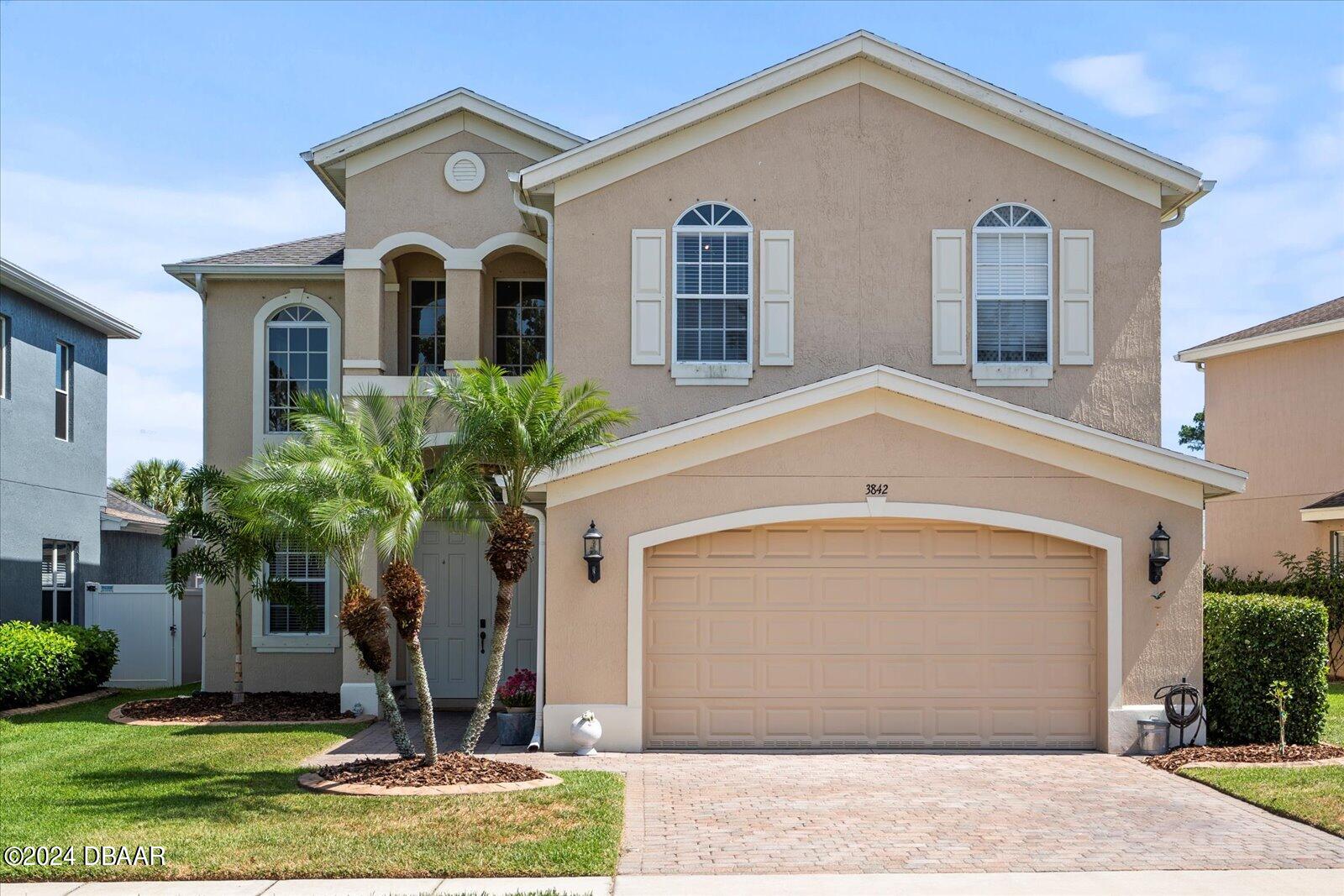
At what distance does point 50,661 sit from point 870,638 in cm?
1158

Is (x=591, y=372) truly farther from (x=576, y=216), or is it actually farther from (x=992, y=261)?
(x=992, y=261)

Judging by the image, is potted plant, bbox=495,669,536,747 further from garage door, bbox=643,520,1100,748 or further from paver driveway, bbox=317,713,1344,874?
garage door, bbox=643,520,1100,748

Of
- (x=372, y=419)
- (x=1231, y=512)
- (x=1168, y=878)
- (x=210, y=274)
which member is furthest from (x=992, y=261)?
(x=1231, y=512)

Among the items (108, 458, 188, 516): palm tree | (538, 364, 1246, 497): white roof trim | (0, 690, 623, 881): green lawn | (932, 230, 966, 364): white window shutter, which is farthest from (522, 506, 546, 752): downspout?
(108, 458, 188, 516): palm tree

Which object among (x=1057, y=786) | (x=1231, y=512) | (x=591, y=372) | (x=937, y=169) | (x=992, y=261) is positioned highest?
(x=937, y=169)

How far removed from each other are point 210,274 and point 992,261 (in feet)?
36.5

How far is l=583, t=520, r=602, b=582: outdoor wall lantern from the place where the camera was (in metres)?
13.9

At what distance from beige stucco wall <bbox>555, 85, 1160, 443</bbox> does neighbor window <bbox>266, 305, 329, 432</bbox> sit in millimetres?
5358

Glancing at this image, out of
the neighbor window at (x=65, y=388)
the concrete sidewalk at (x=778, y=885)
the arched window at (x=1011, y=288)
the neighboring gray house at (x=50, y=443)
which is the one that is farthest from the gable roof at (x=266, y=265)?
the concrete sidewalk at (x=778, y=885)

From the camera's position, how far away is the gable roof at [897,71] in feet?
50.2

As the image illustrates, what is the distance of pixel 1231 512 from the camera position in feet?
84.3

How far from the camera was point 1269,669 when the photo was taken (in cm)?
1400

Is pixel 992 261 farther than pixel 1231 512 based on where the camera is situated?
No

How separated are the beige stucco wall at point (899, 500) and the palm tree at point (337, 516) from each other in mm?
2324
